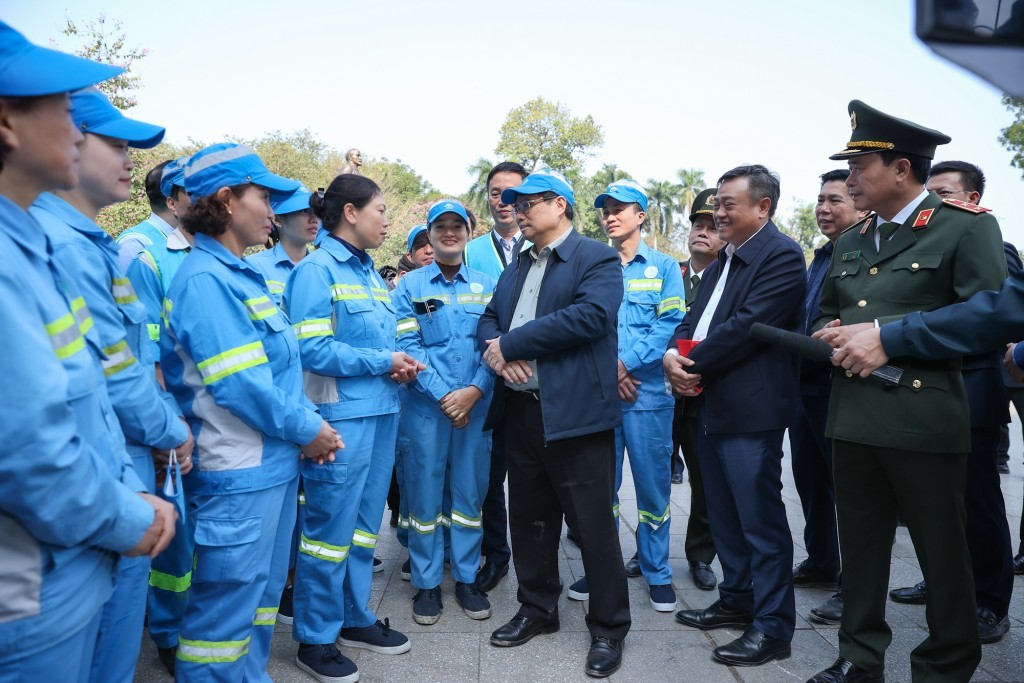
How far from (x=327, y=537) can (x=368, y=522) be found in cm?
31

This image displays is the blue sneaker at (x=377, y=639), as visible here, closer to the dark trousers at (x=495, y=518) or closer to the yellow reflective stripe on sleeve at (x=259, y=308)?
the dark trousers at (x=495, y=518)

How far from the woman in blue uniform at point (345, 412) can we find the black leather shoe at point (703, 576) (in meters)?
1.91

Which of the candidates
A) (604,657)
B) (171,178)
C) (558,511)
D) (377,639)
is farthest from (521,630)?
(171,178)

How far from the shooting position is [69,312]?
1590mm

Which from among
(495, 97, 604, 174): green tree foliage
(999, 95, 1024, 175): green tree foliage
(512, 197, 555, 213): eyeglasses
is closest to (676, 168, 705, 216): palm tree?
(495, 97, 604, 174): green tree foliage

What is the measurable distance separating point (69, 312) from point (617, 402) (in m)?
2.40

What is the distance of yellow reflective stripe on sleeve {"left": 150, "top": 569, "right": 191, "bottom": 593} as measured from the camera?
310 cm

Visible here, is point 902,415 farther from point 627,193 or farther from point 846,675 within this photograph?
point 627,193

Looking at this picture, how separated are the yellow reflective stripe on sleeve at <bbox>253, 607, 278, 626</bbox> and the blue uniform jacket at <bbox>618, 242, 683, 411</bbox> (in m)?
2.26

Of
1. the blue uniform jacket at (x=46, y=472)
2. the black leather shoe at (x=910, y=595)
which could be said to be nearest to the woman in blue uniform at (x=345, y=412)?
the blue uniform jacket at (x=46, y=472)

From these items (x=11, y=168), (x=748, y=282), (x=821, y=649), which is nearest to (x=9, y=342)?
(x=11, y=168)

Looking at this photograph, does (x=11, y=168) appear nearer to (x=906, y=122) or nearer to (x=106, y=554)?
(x=106, y=554)

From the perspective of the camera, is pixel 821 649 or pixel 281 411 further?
pixel 821 649

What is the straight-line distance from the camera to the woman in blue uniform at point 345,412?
10.8 feet
